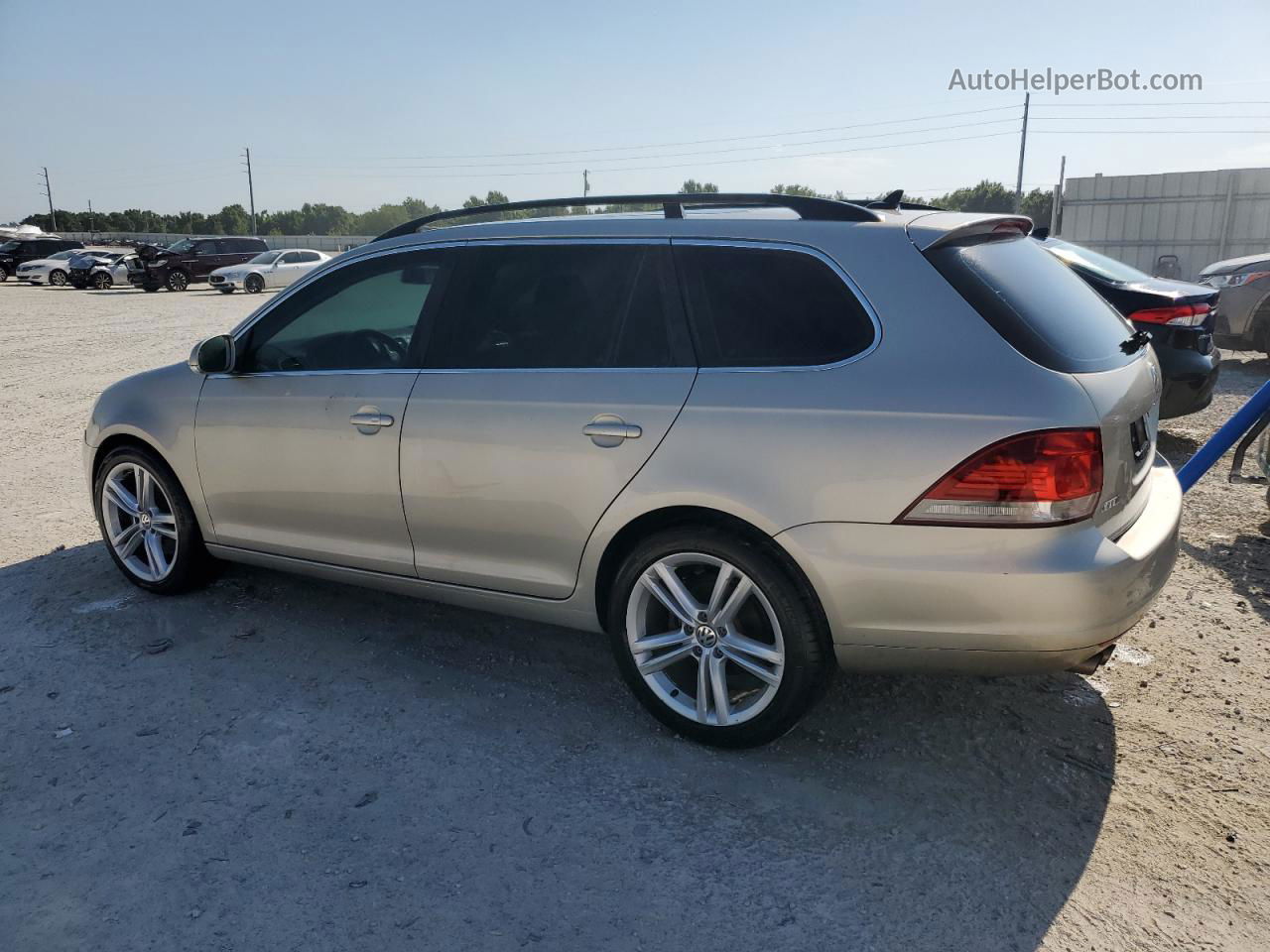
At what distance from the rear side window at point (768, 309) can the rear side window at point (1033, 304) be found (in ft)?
1.09

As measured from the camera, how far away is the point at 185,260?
33.4 metres

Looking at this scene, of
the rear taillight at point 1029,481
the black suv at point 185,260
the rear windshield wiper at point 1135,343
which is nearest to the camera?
the rear taillight at point 1029,481

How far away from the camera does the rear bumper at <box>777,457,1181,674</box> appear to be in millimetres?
2803

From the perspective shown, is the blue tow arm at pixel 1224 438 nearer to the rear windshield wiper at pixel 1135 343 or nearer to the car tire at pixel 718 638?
the rear windshield wiper at pixel 1135 343

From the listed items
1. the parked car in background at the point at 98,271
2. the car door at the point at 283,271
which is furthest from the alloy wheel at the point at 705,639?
the parked car in background at the point at 98,271

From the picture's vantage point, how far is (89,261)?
34562 millimetres

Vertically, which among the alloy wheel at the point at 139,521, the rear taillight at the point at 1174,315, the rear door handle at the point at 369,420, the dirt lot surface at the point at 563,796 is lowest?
the dirt lot surface at the point at 563,796

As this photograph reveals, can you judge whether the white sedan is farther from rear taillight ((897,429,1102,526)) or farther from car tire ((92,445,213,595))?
rear taillight ((897,429,1102,526))

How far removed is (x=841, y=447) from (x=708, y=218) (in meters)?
1.04

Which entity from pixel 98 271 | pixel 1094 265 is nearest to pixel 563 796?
pixel 1094 265

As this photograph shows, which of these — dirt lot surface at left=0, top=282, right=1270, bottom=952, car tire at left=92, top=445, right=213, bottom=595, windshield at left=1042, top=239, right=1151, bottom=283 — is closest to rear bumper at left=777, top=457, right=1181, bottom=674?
dirt lot surface at left=0, top=282, right=1270, bottom=952

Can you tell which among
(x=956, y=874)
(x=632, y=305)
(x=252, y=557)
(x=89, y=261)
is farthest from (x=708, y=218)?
(x=89, y=261)

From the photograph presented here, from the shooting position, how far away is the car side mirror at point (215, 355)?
4.36 metres

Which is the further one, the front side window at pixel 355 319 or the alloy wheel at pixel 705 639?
the front side window at pixel 355 319
